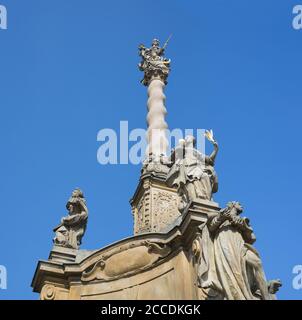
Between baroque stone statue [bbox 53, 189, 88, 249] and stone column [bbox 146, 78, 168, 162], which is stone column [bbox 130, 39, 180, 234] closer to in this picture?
stone column [bbox 146, 78, 168, 162]

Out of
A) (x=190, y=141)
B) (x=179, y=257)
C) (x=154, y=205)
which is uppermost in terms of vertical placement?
(x=154, y=205)

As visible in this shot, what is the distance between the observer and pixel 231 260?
33.5ft

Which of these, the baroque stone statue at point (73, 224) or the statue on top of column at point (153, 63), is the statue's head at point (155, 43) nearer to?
the statue on top of column at point (153, 63)

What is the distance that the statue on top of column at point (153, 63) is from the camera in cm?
2358

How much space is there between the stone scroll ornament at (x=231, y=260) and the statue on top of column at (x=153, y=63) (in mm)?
13428

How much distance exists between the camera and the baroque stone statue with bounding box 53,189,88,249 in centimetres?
1324

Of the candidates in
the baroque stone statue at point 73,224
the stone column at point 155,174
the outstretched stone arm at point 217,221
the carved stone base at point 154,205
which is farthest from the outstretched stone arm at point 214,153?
the carved stone base at point 154,205

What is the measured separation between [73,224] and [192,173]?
309 cm

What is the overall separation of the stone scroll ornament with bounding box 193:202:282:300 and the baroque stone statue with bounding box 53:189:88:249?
3455 mm

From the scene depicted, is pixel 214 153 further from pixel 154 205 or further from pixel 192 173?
pixel 154 205

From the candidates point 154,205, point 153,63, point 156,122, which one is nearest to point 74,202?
point 154,205

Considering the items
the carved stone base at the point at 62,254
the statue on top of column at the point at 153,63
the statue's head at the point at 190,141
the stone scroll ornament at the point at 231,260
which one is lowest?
the stone scroll ornament at the point at 231,260
